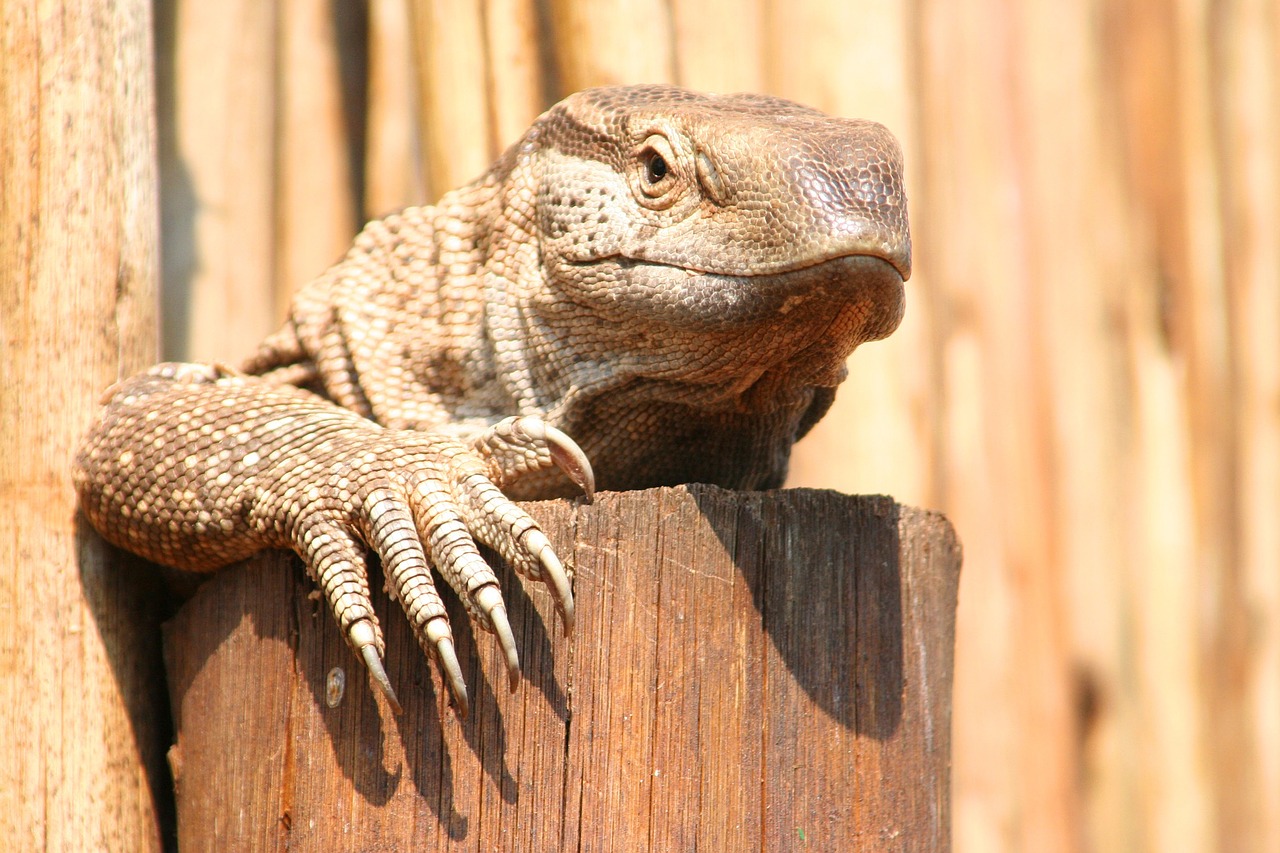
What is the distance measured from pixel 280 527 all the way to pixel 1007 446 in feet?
11.3

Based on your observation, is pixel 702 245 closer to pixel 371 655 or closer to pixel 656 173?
pixel 656 173

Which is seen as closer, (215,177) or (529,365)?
(529,365)

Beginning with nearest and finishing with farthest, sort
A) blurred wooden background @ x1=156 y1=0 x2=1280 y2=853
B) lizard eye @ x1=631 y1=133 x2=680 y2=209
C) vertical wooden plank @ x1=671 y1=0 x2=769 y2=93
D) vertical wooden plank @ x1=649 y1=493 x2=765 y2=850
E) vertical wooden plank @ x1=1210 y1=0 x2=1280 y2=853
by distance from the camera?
vertical wooden plank @ x1=649 y1=493 x2=765 y2=850 < lizard eye @ x1=631 y1=133 x2=680 y2=209 < blurred wooden background @ x1=156 y1=0 x2=1280 y2=853 < vertical wooden plank @ x1=671 y1=0 x2=769 y2=93 < vertical wooden plank @ x1=1210 y1=0 x2=1280 y2=853

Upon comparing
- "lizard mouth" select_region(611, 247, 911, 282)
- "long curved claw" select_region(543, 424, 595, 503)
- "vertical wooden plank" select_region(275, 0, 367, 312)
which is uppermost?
"vertical wooden plank" select_region(275, 0, 367, 312)

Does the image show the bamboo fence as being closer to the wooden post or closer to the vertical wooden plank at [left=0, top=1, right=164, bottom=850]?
the vertical wooden plank at [left=0, top=1, right=164, bottom=850]

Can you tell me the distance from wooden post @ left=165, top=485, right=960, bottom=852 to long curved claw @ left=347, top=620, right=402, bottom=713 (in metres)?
0.10

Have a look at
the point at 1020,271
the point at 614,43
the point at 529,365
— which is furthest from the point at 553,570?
the point at 1020,271

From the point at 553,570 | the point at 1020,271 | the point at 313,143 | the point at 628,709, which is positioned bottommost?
the point at 628,709

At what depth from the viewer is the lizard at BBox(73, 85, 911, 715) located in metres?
2.67

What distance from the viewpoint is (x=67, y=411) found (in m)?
3.32

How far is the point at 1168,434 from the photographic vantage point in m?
5.93

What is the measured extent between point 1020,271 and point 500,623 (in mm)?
3714

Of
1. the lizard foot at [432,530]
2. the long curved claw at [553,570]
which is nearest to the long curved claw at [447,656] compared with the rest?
the lizard foot at [432,530]

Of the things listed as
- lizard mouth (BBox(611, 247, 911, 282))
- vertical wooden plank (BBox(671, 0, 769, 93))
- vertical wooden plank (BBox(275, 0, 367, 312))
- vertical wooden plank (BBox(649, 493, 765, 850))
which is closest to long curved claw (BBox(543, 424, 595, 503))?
vertical wooden plank (BBox(649, 493, 765, 850))
